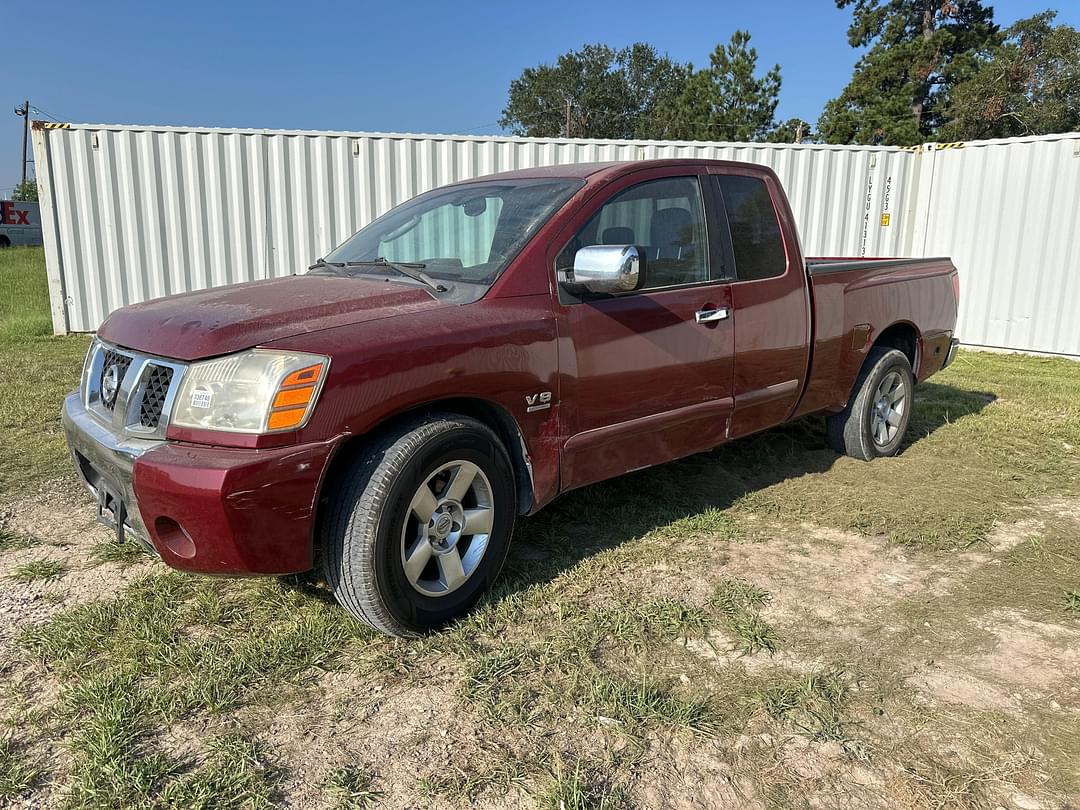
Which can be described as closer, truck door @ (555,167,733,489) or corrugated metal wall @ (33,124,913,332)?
truck door @ (555,167,733,489)

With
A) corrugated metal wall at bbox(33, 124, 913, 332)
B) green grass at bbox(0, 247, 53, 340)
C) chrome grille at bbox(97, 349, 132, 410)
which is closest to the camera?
chrome grille at bbox(97, 349, 132, 410)

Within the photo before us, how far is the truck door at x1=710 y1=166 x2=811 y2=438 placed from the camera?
4.02 m

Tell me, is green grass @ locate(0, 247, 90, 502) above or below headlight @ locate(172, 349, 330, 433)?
below

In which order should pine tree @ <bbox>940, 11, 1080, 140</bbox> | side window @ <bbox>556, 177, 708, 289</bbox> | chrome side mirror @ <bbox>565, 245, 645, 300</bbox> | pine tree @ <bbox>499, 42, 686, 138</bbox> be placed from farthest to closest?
pine tree @ <bbox>499, 42, 686, 138</bbox> → pine tree @ <bbox>940, 11, 1080, 140</bbox> → side window @ <bbox>556, 177, 708, 289</bbox> → chrome side mirror @ <bbox>565, 245, 645, 300</bbox>

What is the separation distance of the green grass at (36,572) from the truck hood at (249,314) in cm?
110

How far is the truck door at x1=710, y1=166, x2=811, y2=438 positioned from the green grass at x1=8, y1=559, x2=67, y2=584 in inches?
129

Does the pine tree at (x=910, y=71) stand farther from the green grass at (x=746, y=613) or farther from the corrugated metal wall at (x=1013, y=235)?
the green grass at (x=746, y=613)

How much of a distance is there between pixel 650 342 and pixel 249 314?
1.72 m

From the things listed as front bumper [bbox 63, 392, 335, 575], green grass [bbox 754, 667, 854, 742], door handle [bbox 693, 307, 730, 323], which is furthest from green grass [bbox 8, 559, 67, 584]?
door handle [bbox 693, 307, 730, 323]

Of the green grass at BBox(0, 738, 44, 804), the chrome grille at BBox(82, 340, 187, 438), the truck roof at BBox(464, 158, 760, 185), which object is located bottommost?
the green grass at BBox(0, 738, 44, 804)

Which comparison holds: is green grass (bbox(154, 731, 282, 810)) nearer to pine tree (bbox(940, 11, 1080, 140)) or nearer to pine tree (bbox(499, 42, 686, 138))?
pine tree (bbox(940, 11, 1080, 140))

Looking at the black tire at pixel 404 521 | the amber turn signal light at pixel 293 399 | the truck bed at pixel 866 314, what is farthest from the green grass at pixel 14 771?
the truck bed at pixel 866 314

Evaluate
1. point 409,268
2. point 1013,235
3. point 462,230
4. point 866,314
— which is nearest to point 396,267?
point 409,268

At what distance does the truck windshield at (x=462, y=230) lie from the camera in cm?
329
